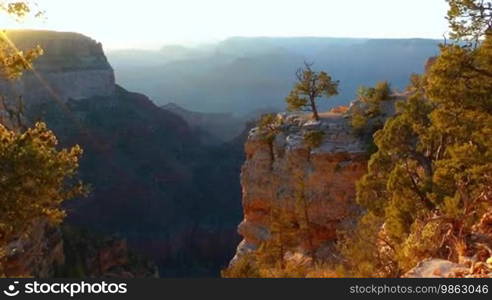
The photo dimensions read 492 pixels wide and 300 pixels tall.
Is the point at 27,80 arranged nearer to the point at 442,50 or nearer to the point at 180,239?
the point at 180,239

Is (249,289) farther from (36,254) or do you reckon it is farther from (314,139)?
(36,254)

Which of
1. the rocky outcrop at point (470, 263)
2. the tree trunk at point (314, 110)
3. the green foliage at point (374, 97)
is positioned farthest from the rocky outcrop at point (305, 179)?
the rocky outcrop at point (470, 263)

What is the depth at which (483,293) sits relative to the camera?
10.1m

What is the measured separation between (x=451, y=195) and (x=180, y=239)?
92.8m

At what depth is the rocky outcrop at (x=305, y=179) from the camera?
36.6 metres

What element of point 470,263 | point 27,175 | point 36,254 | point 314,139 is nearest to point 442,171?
point 470,263

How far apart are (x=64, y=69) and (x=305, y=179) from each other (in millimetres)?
96210

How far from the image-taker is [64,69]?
121m

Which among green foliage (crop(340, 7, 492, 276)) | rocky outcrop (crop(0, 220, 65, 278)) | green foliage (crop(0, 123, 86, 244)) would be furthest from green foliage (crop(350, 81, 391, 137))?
green foliage (crop(0, 123, 86, 244))

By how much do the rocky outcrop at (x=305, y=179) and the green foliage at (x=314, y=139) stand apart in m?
0.24

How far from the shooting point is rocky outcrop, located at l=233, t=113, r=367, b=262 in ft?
120

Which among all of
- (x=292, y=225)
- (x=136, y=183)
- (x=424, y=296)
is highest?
(x=424, y=296)

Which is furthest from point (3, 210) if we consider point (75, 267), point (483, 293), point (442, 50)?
point (75, 267)

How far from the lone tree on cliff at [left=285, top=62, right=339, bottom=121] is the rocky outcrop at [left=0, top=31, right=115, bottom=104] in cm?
8127
